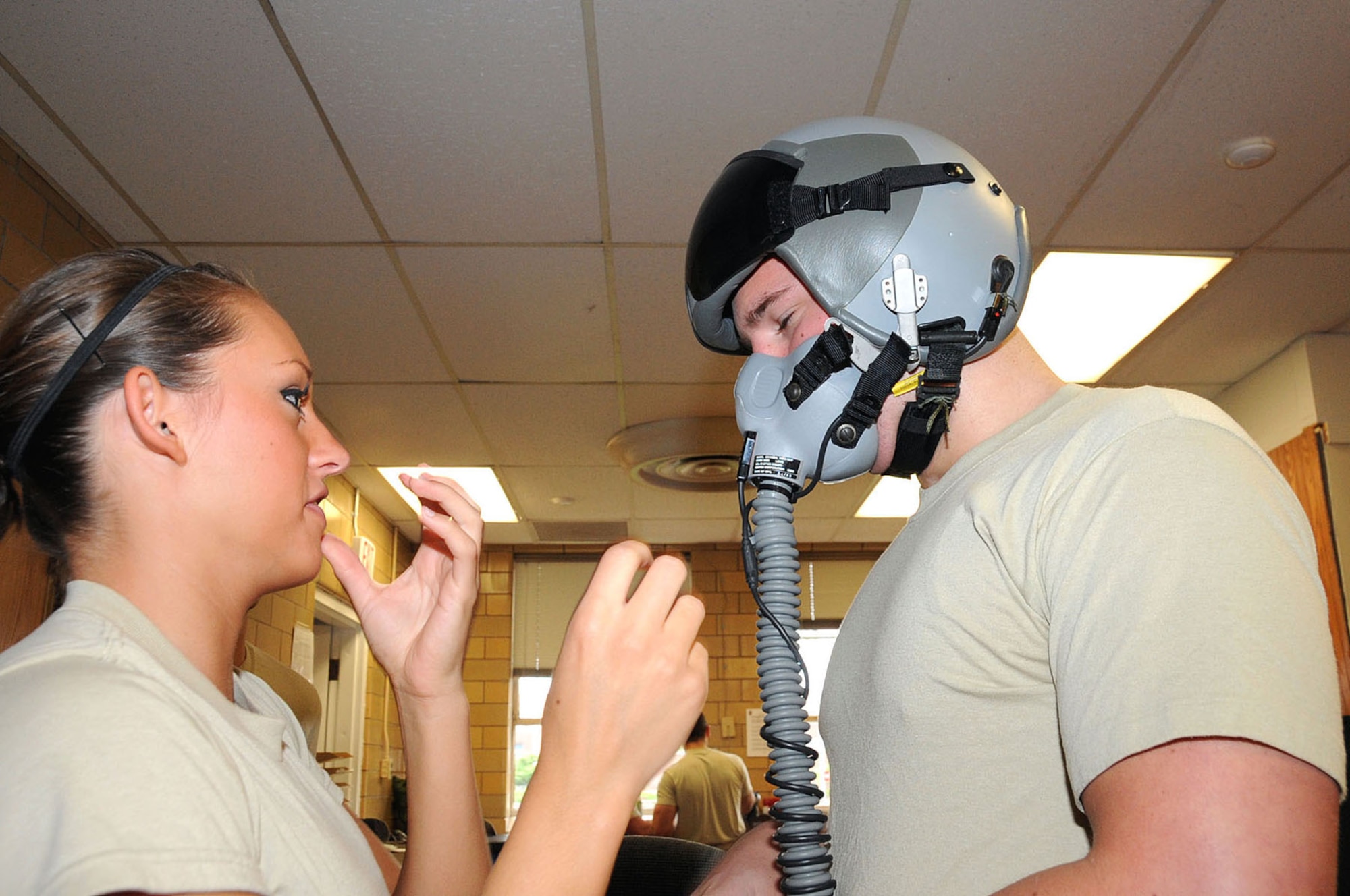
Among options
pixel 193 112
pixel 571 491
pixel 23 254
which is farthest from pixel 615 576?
pixel 571 491

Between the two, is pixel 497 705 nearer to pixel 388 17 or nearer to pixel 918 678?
pixel 388 17

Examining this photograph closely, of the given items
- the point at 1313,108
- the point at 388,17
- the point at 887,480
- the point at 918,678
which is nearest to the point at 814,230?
the point at 918,678

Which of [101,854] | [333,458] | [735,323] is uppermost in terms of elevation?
[735,323]

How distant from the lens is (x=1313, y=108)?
9.47 ft

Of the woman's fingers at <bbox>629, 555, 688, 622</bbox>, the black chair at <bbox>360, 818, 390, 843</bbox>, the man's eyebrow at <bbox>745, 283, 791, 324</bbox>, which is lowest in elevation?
the black chair at <bbox>360, 818, 390, 843</bbox>

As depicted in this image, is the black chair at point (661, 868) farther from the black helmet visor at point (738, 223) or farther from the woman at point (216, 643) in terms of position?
the black helmet visor at point (738, 223)

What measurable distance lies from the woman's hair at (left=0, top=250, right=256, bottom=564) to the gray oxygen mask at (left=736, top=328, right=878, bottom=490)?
70 cm

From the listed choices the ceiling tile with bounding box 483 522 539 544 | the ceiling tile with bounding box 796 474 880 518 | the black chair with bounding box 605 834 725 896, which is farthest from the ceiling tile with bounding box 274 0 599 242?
the ceiling tile with bounding box 483 522 539 544

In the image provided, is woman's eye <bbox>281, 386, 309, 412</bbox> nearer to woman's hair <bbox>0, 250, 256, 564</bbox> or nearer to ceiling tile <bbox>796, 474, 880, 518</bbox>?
woman's hair <bbox>0, 250, 256, 564</bbox>

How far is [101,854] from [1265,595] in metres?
0.92

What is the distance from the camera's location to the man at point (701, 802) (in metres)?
5.96

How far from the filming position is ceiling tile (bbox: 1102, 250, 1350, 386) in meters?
3.83

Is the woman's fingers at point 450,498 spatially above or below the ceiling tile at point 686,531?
below

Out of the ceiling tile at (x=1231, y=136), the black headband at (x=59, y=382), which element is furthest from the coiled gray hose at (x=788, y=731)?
the ceiling tile at (x=1231, y=136)
